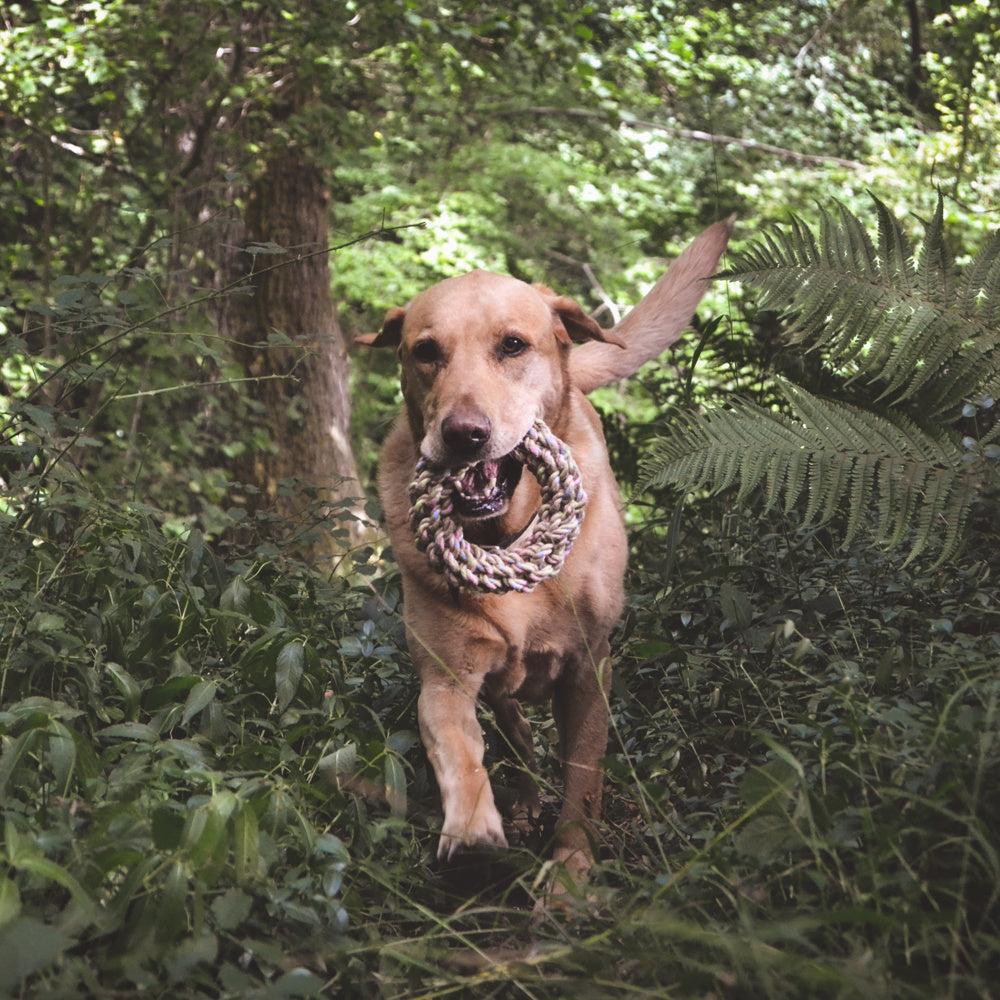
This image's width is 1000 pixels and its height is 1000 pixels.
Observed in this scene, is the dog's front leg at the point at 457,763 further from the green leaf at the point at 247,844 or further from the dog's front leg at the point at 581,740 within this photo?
the green leaf at the point at 247,844

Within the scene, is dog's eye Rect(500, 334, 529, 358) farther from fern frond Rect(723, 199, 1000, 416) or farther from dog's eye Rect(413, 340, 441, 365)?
fern frond Rect(723, 199, 1000, 416)

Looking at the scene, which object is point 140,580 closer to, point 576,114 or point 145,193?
point 145,193

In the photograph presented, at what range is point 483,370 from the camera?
3.08 meters

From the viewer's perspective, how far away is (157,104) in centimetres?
715

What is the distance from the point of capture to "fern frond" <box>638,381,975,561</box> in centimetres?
297

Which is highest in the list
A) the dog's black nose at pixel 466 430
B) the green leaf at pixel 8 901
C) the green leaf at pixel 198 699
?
the green leaf at pixel 8 901

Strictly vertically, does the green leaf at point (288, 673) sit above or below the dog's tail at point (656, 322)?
below

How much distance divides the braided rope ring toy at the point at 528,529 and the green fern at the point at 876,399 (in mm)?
539

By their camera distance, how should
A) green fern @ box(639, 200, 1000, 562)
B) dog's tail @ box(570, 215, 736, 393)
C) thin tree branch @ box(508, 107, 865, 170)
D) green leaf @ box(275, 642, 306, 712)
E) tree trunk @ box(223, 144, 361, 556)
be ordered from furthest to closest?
thin tree branch @ box(508, 107, 865, 170) < tree trunk @ box(223, 144, 361, 556) < dog's tail @ box(570, 215, 736, 393) < green fern @ box(639, 200, 1000, 562) < green leaf @ box(275, 642, 306, 712)

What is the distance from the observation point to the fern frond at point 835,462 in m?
2.97

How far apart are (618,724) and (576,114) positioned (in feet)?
28.9

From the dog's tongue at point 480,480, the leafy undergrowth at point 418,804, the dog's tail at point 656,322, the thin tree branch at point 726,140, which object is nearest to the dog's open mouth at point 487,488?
the dog's tongue at point 480,480

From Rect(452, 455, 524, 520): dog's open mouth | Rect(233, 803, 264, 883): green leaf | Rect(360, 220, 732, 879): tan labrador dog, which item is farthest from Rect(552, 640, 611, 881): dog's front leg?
Rect(233, 803, 264, 883): green leaf

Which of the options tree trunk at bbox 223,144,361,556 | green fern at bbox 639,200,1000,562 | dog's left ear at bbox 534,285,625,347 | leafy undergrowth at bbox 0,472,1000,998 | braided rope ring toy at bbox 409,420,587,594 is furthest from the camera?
tree trunk at bbox 223,144,361,556
